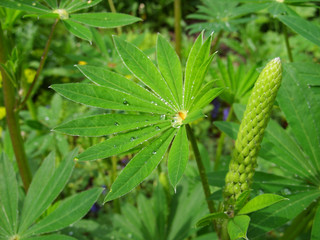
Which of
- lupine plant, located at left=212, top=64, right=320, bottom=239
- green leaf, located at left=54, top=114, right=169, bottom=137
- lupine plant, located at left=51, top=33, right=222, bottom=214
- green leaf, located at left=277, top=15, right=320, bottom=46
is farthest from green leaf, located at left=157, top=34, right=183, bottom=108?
green leaf, located at left=277, top=15, right=320, bottom=46

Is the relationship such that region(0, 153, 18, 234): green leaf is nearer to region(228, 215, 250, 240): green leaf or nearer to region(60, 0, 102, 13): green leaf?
region(60, 0, 102, 13): green leaf

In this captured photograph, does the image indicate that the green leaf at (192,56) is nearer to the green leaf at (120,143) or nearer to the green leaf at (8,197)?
the green leaf at (120,143)

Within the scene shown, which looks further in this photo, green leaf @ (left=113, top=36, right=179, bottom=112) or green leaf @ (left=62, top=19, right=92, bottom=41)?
green leaf @ (left=62, top=19, right=92, bottom=41)

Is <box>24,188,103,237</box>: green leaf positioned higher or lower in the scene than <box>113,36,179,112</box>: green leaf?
lower

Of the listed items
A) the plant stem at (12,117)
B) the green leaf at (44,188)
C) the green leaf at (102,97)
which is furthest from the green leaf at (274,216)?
the plant stem at (12,117)

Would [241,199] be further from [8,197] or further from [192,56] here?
[8,197]

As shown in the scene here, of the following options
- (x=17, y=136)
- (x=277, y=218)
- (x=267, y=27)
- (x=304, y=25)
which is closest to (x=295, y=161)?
(x=277, y=218)

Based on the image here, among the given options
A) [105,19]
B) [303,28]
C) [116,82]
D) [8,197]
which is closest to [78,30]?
[105,19]
